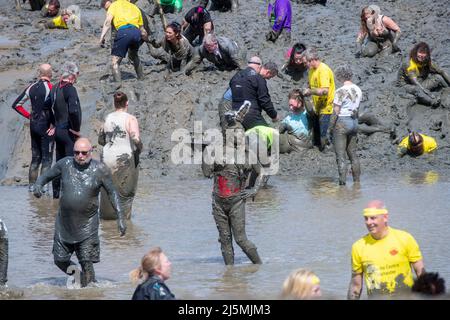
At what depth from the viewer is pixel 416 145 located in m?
18.0

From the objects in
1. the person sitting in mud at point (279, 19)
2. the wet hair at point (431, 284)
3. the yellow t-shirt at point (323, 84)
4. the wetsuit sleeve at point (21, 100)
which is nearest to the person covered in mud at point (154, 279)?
the wet hair at point (431, 284)

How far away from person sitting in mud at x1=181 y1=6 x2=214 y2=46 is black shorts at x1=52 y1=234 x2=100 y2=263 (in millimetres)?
10061

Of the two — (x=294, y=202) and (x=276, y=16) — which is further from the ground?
(x=276, y=16)

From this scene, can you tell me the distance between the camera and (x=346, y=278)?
37.0ft

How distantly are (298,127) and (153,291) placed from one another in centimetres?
1040

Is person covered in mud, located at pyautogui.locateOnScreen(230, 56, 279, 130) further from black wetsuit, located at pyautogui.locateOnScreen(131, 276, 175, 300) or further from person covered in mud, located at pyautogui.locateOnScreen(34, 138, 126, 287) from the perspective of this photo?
black wetsuit, located at pyautogui.locateOnScreen(131, 276, 175, 300)

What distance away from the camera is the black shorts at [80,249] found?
1099 cm

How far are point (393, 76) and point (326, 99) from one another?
8.99ft

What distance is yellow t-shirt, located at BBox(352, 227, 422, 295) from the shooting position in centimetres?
869

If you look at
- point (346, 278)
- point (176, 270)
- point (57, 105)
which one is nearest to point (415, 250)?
point (346, 278)

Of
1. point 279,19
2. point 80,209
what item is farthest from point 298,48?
point 80,209

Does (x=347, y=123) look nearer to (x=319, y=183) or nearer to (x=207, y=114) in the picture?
(x=319, y=183)

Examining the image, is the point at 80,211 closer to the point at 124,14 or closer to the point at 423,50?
the point at 124,14

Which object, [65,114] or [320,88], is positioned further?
[320,88]
